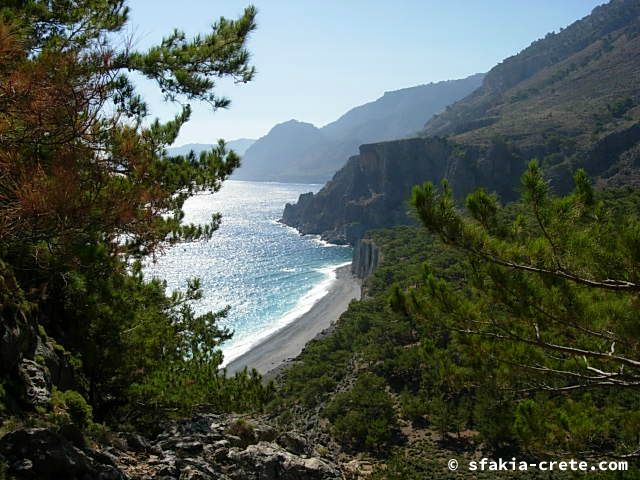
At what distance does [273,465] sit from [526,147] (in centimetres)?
7845

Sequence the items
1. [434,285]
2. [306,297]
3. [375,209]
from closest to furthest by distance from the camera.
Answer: [434,285], [306,297], [375,209]

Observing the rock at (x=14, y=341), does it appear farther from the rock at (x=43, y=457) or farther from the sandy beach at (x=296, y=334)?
the sandy beach at (x=296, y=334)

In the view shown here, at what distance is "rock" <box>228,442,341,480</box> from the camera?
6414mm

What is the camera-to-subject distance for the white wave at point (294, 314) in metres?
35.0

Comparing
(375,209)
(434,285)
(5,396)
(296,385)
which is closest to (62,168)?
(5,396)

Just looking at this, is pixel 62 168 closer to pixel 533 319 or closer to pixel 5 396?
pixel 5 396

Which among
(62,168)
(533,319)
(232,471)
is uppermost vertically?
(62,168)

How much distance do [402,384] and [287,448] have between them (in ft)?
55.8

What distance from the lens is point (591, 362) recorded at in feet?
19.4

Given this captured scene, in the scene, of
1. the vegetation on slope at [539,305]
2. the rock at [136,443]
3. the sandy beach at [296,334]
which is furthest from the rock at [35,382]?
the sandy beach at [296,334]

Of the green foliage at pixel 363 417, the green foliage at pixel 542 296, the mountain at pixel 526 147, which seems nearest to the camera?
the green foliage at pixel 542 296

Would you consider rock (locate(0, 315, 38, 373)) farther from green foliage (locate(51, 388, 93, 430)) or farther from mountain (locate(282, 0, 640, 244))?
mountain (locate(282, 0, 640, 244))

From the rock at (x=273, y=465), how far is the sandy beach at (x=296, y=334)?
65.9ft

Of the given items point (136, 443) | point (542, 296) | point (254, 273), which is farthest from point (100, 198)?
point (254, 273)
